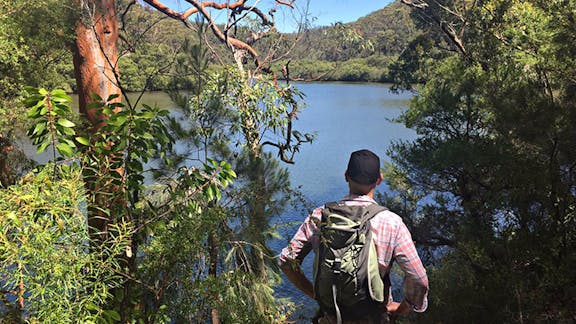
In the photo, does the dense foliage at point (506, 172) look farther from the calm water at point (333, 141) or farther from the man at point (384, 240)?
the man at point (384, 240)

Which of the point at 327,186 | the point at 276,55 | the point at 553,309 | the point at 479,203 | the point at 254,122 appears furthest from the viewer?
the point at 327,186

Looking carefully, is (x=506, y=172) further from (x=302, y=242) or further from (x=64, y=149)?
(x=64, y=149)

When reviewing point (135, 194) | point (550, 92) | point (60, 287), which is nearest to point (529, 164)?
point (550, 92)

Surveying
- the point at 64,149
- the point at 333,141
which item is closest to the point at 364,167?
the point at 64,149

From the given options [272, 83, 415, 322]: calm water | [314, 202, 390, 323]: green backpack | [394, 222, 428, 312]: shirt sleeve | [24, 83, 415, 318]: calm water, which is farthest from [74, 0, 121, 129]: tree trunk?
[272, 83, 415, 322]: calm water

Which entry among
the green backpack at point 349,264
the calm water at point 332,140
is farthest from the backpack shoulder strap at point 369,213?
the calm water at point 332,140

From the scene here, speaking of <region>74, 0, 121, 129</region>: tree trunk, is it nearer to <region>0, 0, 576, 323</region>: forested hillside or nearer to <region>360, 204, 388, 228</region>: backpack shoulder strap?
<region>0, 0, 576, 323</region>: forested hillside

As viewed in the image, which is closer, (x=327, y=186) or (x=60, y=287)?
(x=60, y=287)

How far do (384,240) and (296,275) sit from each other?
330 millimetres

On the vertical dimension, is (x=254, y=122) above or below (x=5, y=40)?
below

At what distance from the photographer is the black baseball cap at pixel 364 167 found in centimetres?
112

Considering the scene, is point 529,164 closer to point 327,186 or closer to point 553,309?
point 553,309

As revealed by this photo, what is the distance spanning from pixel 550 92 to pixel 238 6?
293cm

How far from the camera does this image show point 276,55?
13.5ft
